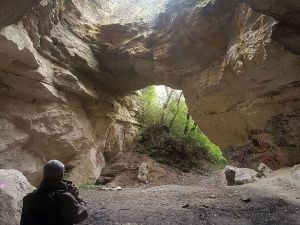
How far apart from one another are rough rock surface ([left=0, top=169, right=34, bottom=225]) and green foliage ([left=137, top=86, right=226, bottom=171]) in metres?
9.16

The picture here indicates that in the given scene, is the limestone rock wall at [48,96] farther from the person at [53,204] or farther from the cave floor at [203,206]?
the person at [53,204]

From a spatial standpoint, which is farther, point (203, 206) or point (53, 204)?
point (203, 206)

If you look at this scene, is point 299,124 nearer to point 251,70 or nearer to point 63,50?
point 251,70

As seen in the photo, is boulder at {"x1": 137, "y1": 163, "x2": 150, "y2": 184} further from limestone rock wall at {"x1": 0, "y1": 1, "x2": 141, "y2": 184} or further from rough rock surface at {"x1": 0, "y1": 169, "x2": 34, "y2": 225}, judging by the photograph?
rough rock surface at {"x1": 0, "y1": 169, "x2": 34, "y2": 225}

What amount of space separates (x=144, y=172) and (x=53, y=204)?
31.4ft

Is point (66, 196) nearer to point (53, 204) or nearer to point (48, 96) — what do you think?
point (53, 204)

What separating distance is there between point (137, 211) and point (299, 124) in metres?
4.48

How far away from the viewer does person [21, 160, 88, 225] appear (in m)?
2.75

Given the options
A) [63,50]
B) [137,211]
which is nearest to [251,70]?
[137,211]

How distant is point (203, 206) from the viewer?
5691mm

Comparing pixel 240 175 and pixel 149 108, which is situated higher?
pixel 149 108

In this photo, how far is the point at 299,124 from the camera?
24.1ft

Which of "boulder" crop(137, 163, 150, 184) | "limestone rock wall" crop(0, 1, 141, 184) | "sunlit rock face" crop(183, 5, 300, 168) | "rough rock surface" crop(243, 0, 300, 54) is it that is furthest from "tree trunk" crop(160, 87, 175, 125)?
"rough rock surface" crop(243, 0, 300, 54)

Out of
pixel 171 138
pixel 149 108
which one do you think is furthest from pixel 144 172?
pixel 149 108
